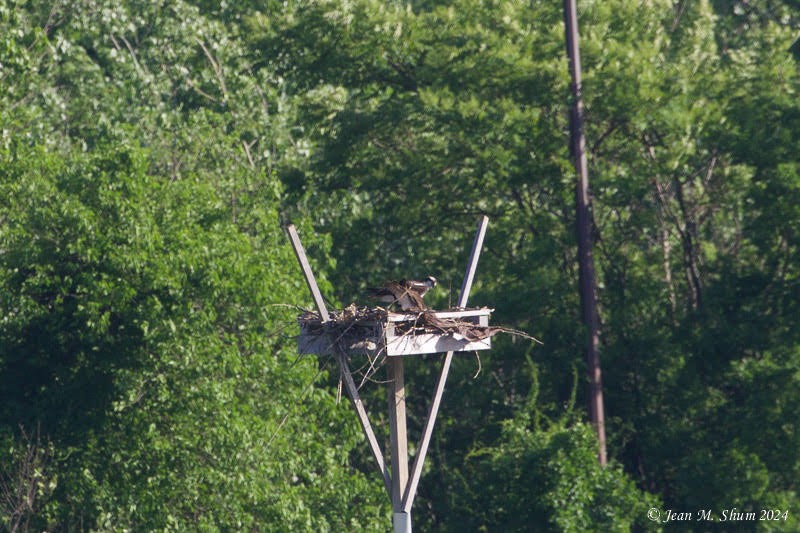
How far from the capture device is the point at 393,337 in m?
6.87

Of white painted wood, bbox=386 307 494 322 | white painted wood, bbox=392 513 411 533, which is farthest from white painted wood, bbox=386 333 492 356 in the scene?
white painted wood, bbox=392 513 411 533

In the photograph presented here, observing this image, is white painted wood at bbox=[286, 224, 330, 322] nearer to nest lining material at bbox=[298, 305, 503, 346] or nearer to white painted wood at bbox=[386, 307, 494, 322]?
nest lining material at bbox=[298, 305, 503, 346]

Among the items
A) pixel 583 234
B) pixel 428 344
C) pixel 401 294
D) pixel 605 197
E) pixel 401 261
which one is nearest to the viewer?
pixel 428 344

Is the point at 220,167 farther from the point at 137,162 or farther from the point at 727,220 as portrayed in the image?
the point at 727,220

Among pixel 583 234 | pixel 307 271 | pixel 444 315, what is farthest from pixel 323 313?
pixel 583 234

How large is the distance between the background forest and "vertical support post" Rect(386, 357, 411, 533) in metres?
6.05

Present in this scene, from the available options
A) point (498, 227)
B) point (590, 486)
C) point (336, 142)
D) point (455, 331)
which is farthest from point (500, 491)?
point (455, 331)

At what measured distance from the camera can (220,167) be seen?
16.5m

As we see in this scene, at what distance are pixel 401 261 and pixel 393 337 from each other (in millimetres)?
→ 11502

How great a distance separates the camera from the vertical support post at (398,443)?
7172mm

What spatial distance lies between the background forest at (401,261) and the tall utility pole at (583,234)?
26 cm

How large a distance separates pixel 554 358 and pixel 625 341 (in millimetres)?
1040

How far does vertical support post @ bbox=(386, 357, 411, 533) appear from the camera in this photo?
23.5 ft

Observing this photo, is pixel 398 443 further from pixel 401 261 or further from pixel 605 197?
pixel 401 261
